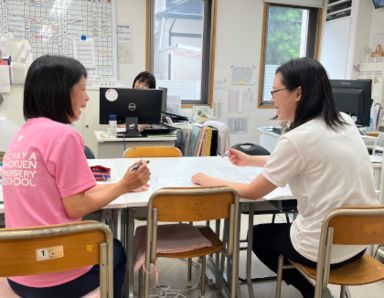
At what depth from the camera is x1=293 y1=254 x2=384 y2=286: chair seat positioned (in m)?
1.55

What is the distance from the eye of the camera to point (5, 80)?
129 inches

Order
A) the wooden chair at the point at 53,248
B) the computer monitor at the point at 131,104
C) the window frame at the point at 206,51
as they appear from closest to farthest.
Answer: the wooden chair at the point at 53,248 → the computer monitor at the point at 131,104 → the window frame at the point at 206,51

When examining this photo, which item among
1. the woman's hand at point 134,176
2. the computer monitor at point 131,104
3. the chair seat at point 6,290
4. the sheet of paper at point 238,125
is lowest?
the chair seat at point 6,290

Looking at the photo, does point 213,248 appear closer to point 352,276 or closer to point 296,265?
point 296,265

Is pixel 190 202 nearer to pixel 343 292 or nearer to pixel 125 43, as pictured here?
pixel 343 292

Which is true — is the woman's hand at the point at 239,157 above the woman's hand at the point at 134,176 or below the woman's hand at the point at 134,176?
below

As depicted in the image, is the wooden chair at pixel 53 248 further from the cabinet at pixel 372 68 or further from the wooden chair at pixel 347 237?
the cabinet at pixel 372 68

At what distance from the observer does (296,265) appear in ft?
5.49

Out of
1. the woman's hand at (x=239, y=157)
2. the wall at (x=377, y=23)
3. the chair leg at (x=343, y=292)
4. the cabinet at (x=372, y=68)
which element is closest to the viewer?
the chair leg at (x=343, y=292)

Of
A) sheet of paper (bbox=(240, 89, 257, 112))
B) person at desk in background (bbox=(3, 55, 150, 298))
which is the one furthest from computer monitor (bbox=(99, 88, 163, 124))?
person at desk in background (bbox=(3, 55, 150, 298))

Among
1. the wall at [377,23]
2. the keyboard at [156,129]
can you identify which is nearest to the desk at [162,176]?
the keyboard at [156,129]

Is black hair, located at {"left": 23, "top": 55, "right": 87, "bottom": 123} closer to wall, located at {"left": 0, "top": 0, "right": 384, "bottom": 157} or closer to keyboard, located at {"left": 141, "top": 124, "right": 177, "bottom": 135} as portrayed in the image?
keyboard, located at {"left": 141, "top": 124, "right": 177, "bottom": 135}

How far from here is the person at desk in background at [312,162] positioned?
149 centimetres

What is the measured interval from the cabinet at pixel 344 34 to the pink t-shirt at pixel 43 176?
172 inches
